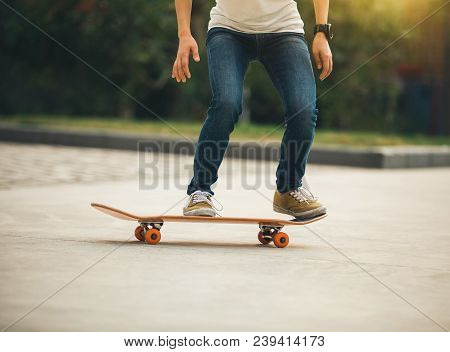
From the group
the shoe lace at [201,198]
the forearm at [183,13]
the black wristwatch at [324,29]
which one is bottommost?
the shoe lace at [201,198]

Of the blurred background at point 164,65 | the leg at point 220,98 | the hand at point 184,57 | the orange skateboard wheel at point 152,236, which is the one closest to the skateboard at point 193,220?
the orange skateboard wheel at point 152,236

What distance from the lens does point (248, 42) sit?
5277 mm

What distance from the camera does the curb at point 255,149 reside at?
12000 millimetres

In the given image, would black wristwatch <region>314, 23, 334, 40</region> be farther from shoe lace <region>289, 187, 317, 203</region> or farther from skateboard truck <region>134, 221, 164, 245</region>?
skateboard truck <region>134, 221, 164, 245</region>

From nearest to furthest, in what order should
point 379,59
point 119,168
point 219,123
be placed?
point 219,123, point 119,168, point 379,59

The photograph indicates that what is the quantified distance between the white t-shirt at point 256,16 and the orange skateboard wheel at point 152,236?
3.76 feet

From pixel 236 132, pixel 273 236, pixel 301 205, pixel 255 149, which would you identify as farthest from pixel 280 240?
pixel 236 132

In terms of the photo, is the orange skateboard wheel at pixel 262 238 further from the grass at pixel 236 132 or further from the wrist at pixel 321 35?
the grass at pixel 236 132

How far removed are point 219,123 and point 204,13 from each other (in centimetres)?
1409

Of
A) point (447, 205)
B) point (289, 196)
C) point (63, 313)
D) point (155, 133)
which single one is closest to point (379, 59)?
point (155, 133)

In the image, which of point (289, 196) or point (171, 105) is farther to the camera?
point (171, 105)

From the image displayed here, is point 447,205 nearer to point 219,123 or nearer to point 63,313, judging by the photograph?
point 219,123

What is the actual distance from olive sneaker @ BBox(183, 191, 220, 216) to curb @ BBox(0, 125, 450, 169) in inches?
270

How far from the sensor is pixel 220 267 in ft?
15.2
